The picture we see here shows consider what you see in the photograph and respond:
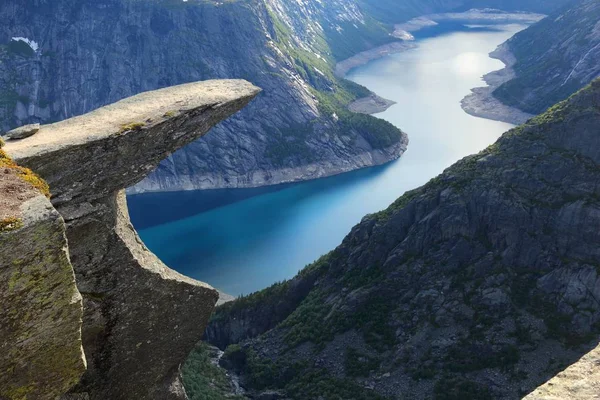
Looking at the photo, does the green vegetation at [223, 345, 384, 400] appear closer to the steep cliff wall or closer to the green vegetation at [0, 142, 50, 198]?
the steep cliff wall

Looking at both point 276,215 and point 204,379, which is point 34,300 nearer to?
point 204,379

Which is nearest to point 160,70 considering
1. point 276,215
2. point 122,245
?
point 276,215

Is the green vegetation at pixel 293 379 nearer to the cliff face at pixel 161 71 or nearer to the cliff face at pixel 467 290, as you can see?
the cliff face at pixel 467 290

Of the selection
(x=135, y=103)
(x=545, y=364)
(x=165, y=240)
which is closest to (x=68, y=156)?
(x=135, y=103)

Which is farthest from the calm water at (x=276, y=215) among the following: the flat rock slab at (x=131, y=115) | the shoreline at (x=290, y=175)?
the flat rock slab at (x=131, y=115)

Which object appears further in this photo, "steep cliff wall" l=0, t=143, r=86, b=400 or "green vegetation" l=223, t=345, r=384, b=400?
"green vegetation" l=223, t=345, r=384, b=400

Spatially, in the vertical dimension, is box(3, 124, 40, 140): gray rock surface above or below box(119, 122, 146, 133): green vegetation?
above

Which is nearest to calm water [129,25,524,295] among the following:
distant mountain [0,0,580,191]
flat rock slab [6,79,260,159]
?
distant mountain [0,0,580,191]
